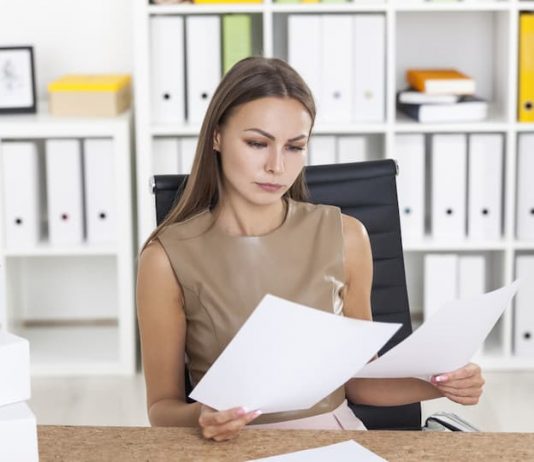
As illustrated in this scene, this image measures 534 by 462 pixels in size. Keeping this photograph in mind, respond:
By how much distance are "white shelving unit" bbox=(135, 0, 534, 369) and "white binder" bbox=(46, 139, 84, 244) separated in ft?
0.69

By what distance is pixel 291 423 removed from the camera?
173 cm

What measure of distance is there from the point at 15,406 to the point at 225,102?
2.31 feet

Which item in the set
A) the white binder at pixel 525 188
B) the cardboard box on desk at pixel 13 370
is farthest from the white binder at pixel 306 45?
the cardboard box on desk at pixel 13 370

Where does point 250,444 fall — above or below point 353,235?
below

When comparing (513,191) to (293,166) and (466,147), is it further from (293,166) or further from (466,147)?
(293,166)

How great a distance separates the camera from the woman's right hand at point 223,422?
138 cm

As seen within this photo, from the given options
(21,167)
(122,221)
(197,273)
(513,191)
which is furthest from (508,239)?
(197,273)

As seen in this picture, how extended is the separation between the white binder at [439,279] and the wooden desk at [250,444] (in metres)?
2.30

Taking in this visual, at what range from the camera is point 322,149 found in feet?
11.8

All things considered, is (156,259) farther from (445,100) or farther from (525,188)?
(525,188)

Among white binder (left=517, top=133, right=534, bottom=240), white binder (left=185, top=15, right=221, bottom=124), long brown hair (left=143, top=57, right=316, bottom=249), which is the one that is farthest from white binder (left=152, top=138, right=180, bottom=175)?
long brown hair (left=143, top=57, right=316, bottom=249)

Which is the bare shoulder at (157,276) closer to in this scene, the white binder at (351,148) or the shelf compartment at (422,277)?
the white binder at (351,148)

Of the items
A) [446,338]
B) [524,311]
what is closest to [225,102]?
[446,338]

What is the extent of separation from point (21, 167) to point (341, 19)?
1113 millimetres
